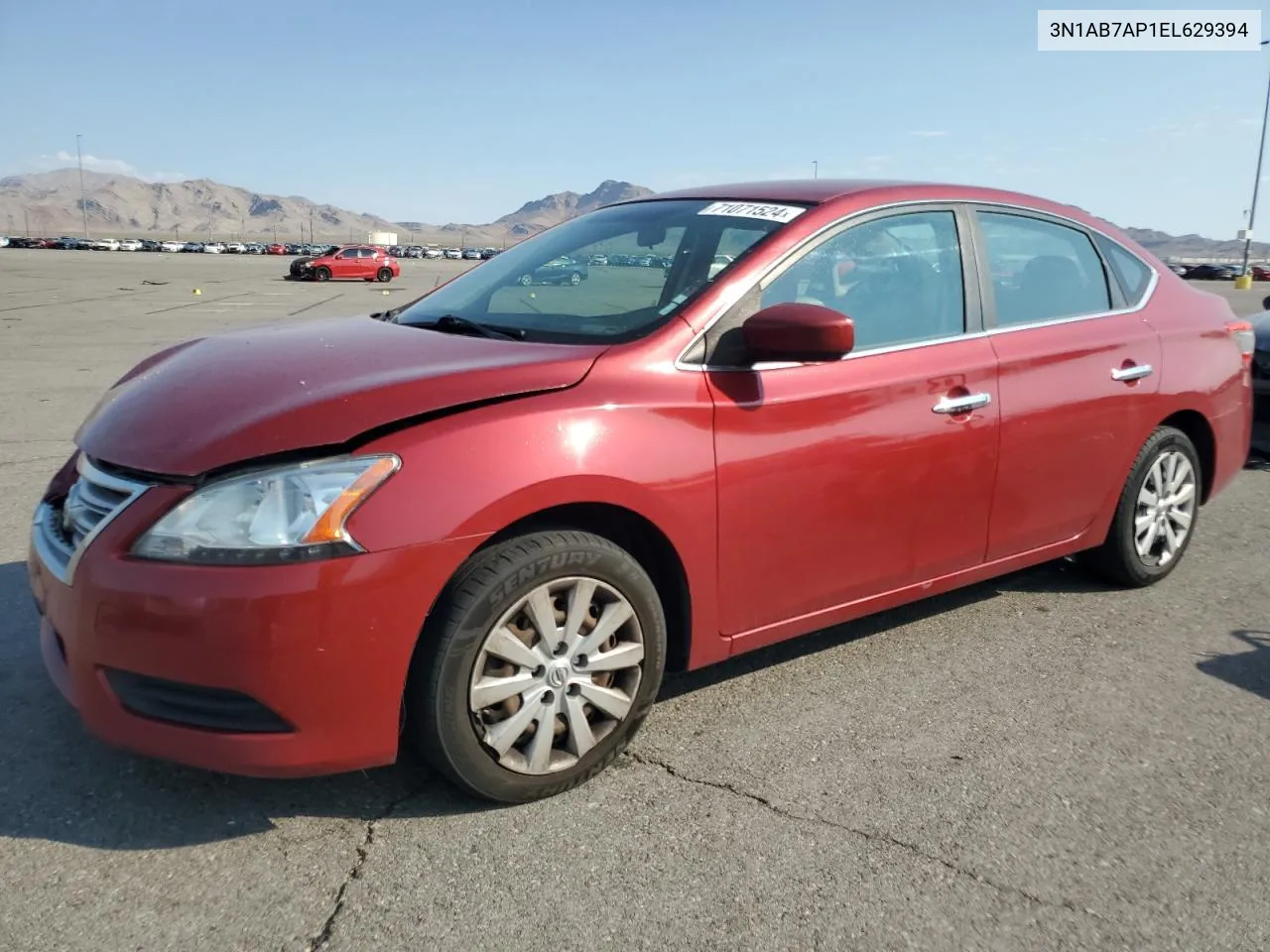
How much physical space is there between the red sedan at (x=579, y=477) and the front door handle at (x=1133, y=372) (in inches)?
0.8

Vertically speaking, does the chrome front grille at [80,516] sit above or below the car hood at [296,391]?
below

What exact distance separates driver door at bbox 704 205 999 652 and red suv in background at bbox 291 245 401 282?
3957cm

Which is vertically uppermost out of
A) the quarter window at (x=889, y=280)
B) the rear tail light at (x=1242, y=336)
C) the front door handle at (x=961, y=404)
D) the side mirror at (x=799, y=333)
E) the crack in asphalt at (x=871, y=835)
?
the quarter window at (x=889, y=280)

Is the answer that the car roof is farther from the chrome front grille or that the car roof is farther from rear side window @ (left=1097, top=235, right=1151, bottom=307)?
the chrome front grille

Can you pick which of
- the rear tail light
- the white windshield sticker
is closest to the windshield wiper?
the white windshield sticker

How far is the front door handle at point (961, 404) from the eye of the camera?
3.48 metres

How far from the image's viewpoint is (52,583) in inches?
103

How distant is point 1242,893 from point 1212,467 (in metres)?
2.74

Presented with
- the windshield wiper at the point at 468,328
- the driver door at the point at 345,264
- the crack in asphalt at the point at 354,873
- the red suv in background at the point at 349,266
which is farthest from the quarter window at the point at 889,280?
the driver door at the point at 345,264

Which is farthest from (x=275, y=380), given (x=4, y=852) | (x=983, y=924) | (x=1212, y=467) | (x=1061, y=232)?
(x=1212, y=467)

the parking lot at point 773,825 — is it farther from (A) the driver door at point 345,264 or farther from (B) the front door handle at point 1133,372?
(A) the driver door at point 345,264

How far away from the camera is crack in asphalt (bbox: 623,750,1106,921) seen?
2.41 m

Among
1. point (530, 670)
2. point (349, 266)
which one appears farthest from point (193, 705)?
point (349, 266)

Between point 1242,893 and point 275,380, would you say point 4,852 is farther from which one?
point 1242,893
